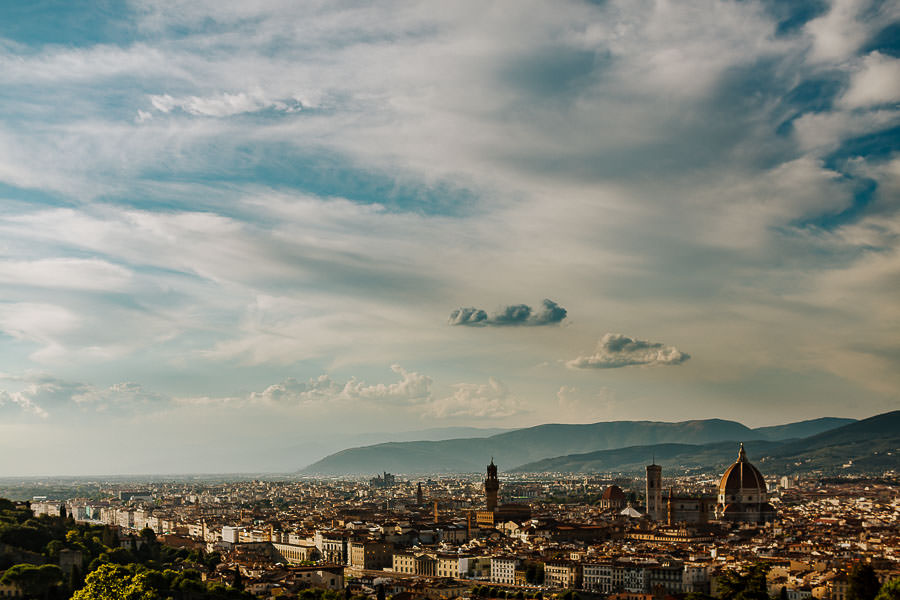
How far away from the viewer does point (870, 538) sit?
84500 millimetres

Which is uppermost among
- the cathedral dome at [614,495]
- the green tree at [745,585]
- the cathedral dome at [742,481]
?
the cathedral dome at [742,481]

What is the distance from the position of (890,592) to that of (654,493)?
6591 cm

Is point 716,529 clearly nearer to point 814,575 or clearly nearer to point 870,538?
point 870,538

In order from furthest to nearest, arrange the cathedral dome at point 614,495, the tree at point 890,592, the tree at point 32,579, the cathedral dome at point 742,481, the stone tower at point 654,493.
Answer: the cathedral dome at point 614,495 < the stone tower at point 654,493 < the cathedral dome at point 742,481 < the tree at point 32,579 < the tree at point 890,592

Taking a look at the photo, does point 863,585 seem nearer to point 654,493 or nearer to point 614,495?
point 654,493

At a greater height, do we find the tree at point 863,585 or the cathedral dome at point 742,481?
the cathedral dome at point 742,481

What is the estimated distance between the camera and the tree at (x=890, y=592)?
4847 cm

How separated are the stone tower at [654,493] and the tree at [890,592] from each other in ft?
205

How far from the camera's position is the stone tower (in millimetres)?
113750

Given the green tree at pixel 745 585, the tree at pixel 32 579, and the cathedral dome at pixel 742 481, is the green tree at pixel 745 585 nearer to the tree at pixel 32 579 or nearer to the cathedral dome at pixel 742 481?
the tree at pixel 32 579

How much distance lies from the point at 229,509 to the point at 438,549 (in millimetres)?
71991

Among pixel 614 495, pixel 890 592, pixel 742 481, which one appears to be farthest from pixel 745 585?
pixel 614 495

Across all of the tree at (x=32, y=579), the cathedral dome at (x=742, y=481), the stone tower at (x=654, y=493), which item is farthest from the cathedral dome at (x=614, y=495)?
the tree at (x=32, y=579)

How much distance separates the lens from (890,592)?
162 feet
